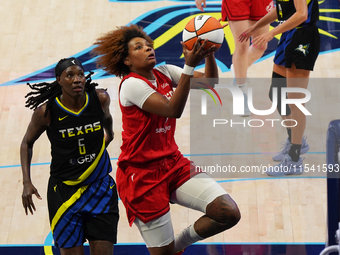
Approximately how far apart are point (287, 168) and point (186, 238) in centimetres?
207

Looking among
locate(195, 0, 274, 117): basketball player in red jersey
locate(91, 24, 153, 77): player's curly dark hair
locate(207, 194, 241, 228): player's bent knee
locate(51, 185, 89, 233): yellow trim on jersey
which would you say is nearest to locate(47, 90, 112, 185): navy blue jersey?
locate(51, 185, 89, 233): yellow trim on jersey

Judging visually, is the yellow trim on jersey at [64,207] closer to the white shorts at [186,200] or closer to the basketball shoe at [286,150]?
the white shorts at [186,200]

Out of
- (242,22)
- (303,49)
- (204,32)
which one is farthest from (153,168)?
(242,22)

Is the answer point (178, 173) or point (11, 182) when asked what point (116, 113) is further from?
point (178, 173)

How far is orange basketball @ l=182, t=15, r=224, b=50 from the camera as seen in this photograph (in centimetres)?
408

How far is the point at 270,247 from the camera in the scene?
16.4 feet

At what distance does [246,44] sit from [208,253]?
9.35 ft

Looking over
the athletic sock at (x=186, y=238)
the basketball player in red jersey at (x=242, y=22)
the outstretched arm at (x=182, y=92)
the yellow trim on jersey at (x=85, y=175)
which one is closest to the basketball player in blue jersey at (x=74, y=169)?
the yellow trim on jersey at (x=85, y=175)

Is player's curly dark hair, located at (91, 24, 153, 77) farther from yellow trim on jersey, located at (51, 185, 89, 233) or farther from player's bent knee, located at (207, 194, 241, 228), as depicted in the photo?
player's bent knee, located at (207, 194, 241, 228)

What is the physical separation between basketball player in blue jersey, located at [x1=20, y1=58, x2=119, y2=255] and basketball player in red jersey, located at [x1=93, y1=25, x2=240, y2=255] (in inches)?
8.8

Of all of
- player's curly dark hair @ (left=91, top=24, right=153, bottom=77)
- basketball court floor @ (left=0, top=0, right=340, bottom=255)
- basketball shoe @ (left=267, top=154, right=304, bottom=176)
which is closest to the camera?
player's curly dark hair @ (left=91, top=24, right=153, bottom=77)

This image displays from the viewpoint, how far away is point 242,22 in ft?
21.9

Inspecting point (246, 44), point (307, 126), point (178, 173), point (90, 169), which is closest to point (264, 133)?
point (307, 126)

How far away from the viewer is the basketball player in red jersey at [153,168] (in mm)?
4047
